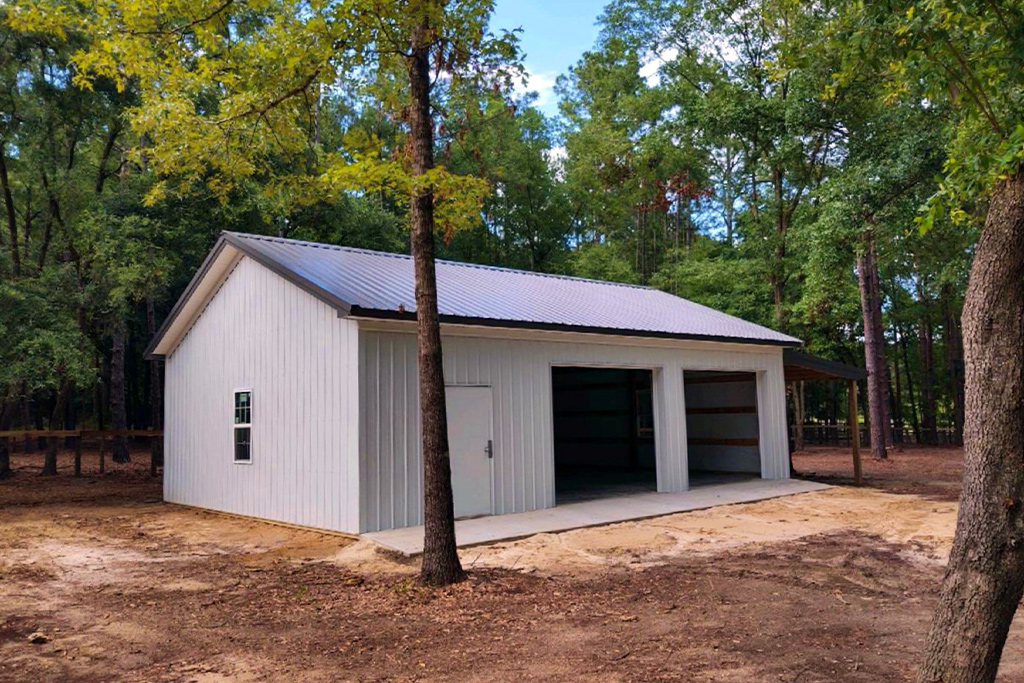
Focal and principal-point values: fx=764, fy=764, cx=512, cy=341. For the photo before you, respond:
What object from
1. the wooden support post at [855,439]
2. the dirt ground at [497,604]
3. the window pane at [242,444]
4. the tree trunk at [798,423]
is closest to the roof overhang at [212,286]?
the window pane at [242,444]

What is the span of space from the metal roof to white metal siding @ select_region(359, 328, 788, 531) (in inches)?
13.9

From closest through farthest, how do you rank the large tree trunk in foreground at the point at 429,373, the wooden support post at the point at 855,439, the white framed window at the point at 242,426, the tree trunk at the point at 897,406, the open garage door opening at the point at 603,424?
the large tree trunk in foreground at the point at 429,373, the white framed window at the point at 242,426, the wooden support post at the point at 855,439, the open garage door opening at the point at 603,424, the tree trunk at the point at 897,406

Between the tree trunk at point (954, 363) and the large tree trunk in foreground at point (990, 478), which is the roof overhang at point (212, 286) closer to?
the large tree trunk in foreground at point (990, 478)

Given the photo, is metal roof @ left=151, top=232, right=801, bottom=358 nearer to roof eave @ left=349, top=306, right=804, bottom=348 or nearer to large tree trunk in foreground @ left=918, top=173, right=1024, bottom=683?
roof eave @ left=349, top=306, right=804, bottom=348

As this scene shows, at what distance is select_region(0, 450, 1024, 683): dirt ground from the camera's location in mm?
4742

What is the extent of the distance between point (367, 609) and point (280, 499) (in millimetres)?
4903

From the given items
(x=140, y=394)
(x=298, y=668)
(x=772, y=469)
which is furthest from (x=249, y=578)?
(x=140, y=394)

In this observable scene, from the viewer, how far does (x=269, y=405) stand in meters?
11.1

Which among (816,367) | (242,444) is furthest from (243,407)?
(816,367)

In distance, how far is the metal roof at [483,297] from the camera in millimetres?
10117

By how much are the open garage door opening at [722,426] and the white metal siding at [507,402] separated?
4.04 feet

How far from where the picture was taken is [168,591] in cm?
704

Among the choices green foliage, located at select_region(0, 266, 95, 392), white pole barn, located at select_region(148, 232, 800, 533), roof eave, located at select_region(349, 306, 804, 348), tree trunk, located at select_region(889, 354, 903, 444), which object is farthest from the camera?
tree trunk, located at select_region(889, 354, 903, 444)

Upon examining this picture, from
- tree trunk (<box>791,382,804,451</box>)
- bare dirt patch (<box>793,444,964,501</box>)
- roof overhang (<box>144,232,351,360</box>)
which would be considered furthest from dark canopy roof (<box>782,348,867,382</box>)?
tree trunk (<box>791,382,804,451</box>)
